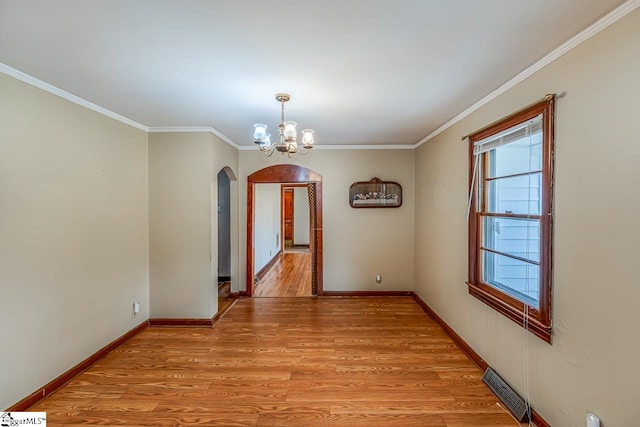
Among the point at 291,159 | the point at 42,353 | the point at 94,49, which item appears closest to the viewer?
the point at 94,49

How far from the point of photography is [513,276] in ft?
7.89

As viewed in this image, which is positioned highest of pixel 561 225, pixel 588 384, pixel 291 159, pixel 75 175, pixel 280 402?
pixel 291 159

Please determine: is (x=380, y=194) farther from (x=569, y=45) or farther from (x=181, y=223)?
(x=569, y=45)

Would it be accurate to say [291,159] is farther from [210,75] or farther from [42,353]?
[42,353]

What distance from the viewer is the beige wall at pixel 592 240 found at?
1.42 metres

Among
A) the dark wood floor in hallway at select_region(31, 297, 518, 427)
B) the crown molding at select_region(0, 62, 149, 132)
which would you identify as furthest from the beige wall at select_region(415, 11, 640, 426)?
the crown molding at select_region(0, 62, 149, 132)

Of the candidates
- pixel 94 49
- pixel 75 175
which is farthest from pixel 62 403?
pixel 94 49

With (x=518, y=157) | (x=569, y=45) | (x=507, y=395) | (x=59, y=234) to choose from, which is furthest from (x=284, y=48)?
(x=507, y=395)

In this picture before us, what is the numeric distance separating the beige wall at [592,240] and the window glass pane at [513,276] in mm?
246

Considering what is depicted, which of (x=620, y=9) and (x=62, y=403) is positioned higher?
(x=620, y=9)

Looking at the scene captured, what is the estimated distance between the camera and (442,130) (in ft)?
12.1

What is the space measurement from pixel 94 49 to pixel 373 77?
183cm

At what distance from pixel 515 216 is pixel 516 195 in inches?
7.1

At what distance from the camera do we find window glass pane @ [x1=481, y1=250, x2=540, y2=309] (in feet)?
6.99
